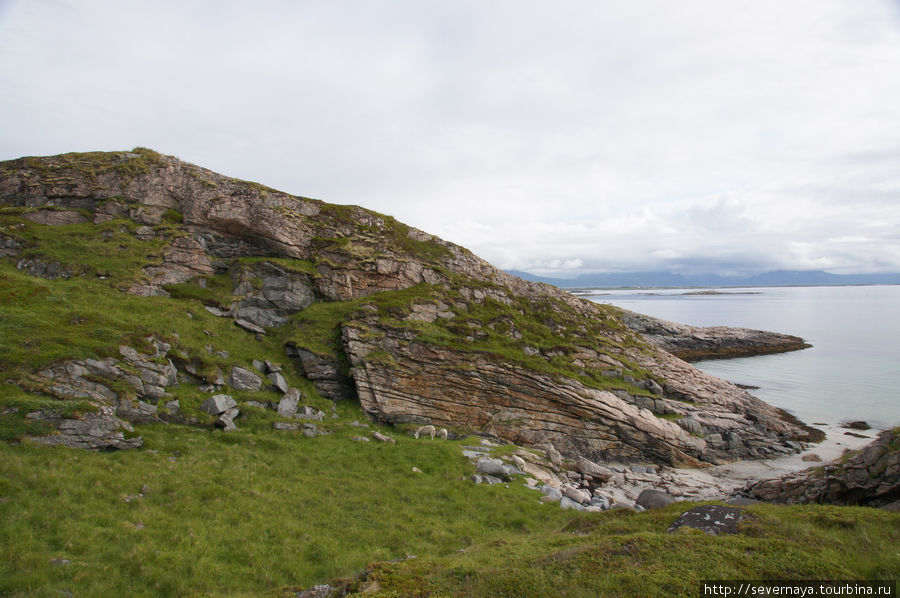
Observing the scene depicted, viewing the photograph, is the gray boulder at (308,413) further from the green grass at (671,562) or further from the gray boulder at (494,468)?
the green grass at (671,562)

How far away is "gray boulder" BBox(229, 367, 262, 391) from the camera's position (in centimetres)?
2334

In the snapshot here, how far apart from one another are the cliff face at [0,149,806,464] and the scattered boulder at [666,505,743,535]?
18846 millimetres

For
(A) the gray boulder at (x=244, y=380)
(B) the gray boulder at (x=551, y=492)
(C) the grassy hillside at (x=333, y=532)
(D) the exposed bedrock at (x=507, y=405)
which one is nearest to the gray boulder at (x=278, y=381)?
(A) the gray boulder at (x=244, y=380)

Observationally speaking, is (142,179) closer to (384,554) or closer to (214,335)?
(214,335)

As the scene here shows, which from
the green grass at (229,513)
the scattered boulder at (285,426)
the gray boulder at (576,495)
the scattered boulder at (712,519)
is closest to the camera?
the scattered boulder at (712,519)

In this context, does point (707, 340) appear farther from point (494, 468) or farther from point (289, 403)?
point (289, 403)

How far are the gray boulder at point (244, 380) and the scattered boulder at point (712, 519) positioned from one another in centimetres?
2277

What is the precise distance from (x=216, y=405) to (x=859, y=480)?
28609 mm

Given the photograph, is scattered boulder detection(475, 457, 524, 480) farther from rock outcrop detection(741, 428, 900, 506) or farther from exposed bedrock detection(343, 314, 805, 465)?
rock outcrop detection(741, 428, 900, 506)

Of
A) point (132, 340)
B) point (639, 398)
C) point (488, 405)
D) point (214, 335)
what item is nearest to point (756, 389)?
point (639, 398)

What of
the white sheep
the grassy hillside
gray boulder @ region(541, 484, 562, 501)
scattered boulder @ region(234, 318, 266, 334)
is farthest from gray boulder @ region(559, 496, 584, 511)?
scattered boulder @ region(234, 318, 266, 334)

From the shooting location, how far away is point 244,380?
2380 centimetres

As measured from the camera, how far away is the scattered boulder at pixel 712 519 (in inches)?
358

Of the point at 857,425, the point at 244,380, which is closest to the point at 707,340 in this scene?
the point at 857,425
